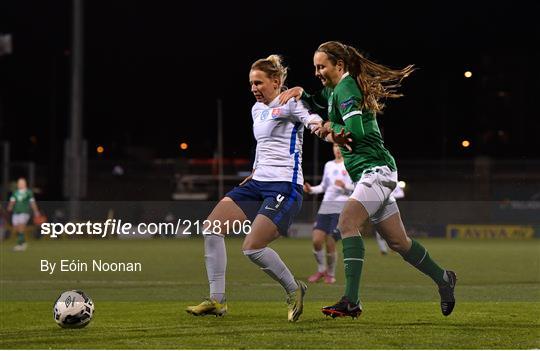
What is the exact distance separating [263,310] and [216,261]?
1.29 metres

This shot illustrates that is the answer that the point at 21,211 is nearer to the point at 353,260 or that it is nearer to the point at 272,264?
the point at 272,264

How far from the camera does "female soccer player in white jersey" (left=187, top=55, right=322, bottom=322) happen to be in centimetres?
927

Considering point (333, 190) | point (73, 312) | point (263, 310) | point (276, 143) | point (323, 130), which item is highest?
point (323, 130)

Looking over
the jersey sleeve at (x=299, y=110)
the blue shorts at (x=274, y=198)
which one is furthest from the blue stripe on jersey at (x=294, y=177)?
the jersey sleeve at (x=299, y=110)

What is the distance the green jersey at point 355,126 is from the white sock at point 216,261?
1612 millimetres

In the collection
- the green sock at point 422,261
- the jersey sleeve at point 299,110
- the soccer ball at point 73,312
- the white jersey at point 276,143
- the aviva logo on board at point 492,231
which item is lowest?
the aviva logo on board at point 492,231

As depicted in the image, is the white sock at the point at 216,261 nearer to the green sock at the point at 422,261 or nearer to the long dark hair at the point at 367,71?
the green sock at the point at 422,261

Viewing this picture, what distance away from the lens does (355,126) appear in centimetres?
831

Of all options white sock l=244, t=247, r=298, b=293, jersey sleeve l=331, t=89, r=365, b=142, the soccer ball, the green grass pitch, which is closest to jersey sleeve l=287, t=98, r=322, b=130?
jersey sleeve l=331, t=89, r=365, b=142

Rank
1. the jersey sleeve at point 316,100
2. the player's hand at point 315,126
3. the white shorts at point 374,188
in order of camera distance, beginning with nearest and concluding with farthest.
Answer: the player's hand at point 315,126 < the white shorts at point 374,188 < the jersey sleeve at point 316,100

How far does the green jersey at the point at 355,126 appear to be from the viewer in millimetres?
8328

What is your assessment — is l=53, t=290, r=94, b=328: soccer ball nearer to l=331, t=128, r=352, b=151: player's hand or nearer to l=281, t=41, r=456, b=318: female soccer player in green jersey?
l=281, t=41, r=456, b=318: female soccer player in green jersey

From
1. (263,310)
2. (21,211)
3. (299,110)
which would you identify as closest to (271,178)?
(299,110)

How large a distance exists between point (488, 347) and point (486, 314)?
2.45m
